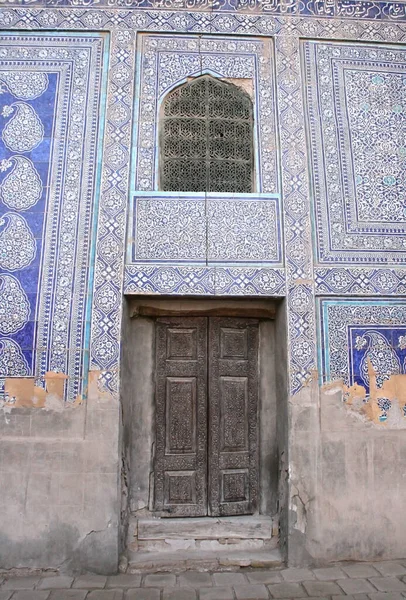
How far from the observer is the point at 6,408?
441cm

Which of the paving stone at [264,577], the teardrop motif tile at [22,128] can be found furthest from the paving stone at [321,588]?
the teardrop motif tile at [22,128]

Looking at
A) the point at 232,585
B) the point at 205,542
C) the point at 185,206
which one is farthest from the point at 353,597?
the point at 185,206

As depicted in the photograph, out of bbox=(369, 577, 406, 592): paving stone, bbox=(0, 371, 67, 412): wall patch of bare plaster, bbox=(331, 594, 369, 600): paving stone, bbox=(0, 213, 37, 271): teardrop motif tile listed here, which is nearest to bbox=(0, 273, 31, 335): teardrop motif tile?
bbox=(0, 213, 37, 271): teardrop motif tile

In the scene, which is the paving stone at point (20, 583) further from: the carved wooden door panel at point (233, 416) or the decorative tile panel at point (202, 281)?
the decorative tile panel at point (202, 281)

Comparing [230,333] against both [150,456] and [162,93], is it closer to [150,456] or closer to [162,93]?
[150,456]

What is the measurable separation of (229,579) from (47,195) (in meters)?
3.76

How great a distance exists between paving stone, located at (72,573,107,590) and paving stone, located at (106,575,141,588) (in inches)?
2.0

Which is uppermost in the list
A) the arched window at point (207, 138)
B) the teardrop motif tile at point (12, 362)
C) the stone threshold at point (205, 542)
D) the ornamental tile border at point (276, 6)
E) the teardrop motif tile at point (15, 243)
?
the ornamental tile border at point (276, 6)

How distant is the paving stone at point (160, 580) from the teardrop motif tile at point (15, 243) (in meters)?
2.90

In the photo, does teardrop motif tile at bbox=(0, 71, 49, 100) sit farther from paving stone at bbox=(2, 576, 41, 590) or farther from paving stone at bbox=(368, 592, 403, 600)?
paving stone at bbox=(368, 592, 403, 600)

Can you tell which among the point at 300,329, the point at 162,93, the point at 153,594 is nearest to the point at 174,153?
the point at 162,93

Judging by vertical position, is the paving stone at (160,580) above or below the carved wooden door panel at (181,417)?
below

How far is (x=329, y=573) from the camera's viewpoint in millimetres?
4160

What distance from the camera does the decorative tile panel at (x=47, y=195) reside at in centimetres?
452
